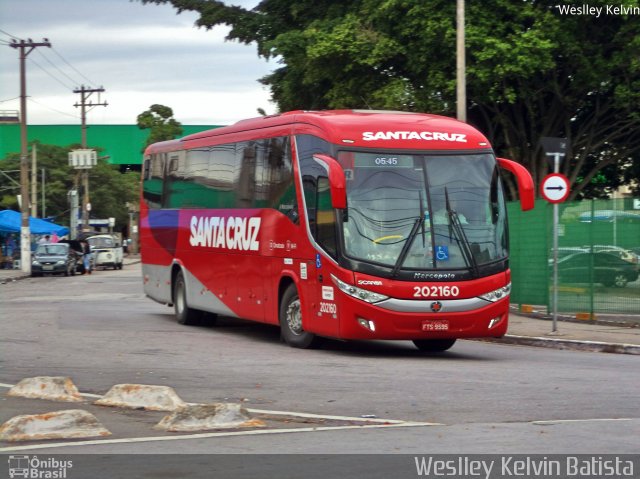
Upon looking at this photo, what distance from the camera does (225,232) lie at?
847 inches

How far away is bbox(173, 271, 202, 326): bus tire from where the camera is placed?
23844mm

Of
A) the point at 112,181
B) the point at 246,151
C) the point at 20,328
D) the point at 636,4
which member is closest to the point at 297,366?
the point at 246,151

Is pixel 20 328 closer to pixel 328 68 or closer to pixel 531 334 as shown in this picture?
pixel 531 334

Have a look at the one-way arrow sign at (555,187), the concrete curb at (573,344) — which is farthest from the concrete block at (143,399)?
the one-way arrow sign at (555,187)

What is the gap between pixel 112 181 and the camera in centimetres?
9575

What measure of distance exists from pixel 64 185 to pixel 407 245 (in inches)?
3102

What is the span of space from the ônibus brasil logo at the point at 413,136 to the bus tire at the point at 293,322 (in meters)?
2.72

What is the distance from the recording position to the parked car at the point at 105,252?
216 ft

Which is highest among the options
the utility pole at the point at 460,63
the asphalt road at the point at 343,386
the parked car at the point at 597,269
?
the utility pole at the point at 460,63

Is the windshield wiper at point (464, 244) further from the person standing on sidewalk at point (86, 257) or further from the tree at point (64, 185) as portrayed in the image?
the tree at point (64, 185)

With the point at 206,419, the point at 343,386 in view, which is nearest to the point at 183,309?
the point at 343,386

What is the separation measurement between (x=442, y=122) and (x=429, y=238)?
2.21 meters

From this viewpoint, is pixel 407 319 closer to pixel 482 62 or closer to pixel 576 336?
pixel 576 336

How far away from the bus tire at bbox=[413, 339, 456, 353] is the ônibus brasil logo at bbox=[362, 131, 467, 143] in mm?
3114
